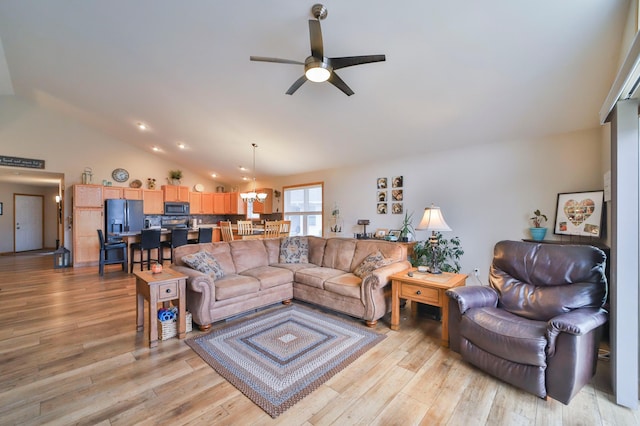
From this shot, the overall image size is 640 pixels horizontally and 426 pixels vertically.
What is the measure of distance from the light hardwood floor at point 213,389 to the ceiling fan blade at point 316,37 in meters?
2.68

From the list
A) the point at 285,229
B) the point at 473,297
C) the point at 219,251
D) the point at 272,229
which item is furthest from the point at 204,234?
the point at 473,297

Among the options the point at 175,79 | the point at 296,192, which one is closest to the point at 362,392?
the point at 175,79

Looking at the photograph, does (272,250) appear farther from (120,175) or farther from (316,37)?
(120,175)

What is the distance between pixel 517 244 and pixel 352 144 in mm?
3170

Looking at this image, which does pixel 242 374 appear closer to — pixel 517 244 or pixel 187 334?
pixel 187 334

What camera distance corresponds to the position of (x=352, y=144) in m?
5.05

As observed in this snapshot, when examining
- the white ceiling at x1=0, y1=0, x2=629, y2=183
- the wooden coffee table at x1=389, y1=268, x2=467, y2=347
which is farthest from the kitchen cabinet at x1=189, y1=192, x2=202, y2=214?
the wooden coffee table at x1=389, y1=268, x2=467, y2=347

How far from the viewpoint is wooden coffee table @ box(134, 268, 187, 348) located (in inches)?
104

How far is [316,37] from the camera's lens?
2150mm

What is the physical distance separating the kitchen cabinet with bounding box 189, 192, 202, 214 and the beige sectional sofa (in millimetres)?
5213

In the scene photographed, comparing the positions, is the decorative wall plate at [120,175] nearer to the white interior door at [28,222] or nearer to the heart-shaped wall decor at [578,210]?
the white interior door at [28,222]

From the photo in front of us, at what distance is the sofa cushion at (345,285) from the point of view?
3163 mm

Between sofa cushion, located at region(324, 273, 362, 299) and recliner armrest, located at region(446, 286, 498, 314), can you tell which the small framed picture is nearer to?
sofa cushion, located at region(324, 273, 362, 299)

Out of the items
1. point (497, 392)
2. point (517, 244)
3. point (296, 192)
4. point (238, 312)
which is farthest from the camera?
point (296, 192)
